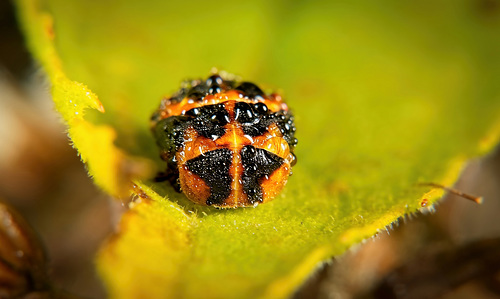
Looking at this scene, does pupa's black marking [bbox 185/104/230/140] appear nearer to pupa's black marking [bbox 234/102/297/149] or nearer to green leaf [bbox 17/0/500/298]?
pupa's black marking [bbox 234/102/297/149]

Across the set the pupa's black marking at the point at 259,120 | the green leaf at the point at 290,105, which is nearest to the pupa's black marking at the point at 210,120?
the pupa's black marking at the point at 259,120

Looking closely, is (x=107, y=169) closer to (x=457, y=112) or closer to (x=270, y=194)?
(x=270, y=194)

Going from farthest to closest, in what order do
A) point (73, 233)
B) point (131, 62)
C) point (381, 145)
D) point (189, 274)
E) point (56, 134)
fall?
point (56, 134) → point (73, 233) → point (131, 62) → point (381, 145) → point (189, 274)

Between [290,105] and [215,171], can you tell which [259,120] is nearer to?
[215,171]

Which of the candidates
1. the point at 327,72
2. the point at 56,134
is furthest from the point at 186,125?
the point at 56,134

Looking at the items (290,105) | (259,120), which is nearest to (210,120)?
(259,120)

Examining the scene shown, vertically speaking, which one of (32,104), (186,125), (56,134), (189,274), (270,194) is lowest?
(189,274)

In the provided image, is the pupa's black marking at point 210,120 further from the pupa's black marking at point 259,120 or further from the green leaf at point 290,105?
the green leaf at point 290,105
